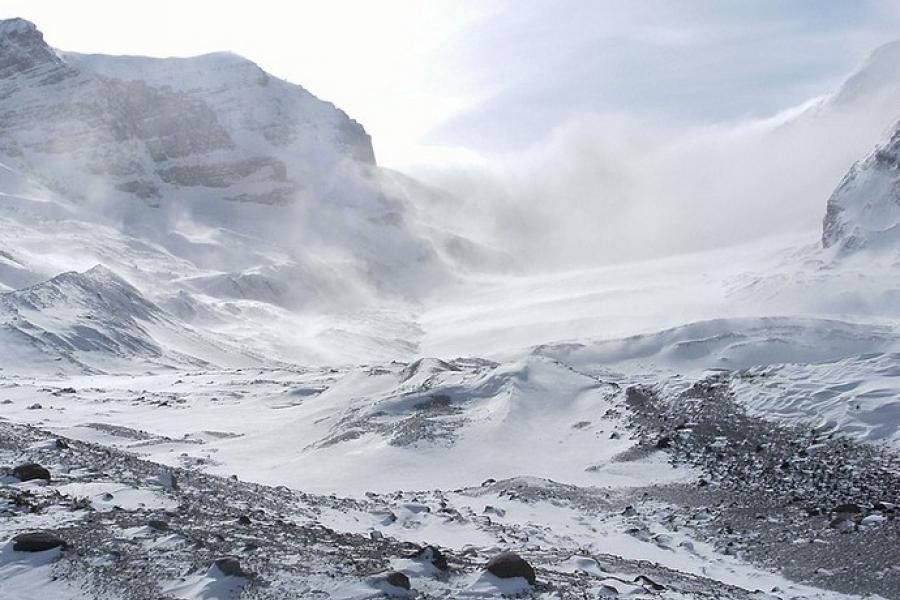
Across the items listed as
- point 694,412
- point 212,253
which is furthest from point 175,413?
point 212,253

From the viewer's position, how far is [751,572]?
63.9ft

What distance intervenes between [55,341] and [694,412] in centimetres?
7469

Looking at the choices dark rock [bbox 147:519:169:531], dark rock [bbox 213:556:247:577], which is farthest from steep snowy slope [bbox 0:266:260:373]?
dark rock [bbox 213:556:247:577]

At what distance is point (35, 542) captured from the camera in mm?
13711

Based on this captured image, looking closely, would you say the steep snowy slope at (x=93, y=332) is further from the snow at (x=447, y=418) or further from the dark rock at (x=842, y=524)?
the dark rock at (x=842, y=524)

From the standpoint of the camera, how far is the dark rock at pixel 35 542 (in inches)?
538

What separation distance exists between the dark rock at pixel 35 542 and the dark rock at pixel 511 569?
7.24 m

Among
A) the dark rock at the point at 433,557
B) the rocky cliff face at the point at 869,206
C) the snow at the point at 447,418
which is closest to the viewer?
the dark rock at the point at 433,557

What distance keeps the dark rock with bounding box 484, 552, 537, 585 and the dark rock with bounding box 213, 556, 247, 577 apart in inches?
162

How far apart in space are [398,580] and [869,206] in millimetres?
165922

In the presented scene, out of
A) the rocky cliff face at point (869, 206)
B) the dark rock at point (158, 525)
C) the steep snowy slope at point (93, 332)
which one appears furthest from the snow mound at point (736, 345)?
the dark rock at point (158, 525)

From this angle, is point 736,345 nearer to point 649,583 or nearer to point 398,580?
point 649,583

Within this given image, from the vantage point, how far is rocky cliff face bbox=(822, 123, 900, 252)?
14638 cm

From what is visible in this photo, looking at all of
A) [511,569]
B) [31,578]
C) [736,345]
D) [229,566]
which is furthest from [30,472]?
[736,345]
